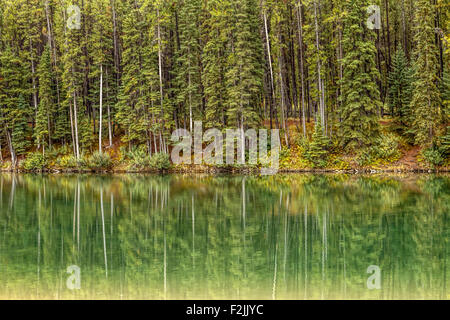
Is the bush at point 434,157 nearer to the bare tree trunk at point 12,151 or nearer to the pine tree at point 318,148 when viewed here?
the pine tree at point 318,148

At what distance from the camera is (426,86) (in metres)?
35.6

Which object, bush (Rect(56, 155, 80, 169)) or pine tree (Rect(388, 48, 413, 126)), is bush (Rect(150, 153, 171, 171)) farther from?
pine tree (Rect(388, 48, 413, 126))

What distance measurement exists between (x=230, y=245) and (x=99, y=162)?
32810 mm

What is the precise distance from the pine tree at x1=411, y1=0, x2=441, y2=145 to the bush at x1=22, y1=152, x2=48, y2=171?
1384 inches

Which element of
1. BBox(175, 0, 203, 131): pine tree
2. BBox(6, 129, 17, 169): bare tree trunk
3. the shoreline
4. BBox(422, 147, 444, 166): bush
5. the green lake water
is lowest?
the green lake water

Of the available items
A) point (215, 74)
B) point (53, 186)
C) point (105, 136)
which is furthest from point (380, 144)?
point (105, 136)

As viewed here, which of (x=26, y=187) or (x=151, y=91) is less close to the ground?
(x=151, y=91)

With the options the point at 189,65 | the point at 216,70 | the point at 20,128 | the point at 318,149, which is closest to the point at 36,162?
the point at 20,128

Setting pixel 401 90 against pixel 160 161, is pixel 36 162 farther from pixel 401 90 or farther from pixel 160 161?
pixel 401 90

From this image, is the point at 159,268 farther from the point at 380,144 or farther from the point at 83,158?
the point at 83,158

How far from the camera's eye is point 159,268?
10.5 m

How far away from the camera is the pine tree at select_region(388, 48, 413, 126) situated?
39.0 m

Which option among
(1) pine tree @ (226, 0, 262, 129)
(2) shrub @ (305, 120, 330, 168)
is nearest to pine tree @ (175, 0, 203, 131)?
(1) pine tree @ (226, 0, 262, 129)

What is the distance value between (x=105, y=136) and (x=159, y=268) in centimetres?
4110
